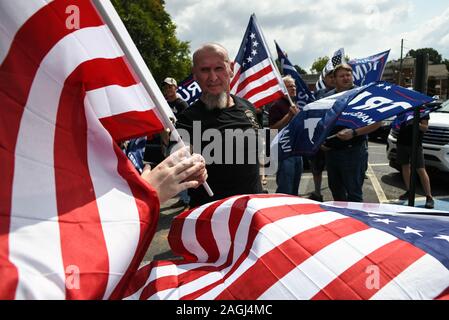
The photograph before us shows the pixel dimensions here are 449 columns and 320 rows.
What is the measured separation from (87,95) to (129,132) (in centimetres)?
27

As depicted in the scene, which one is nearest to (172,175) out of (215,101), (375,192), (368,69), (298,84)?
(215,101)

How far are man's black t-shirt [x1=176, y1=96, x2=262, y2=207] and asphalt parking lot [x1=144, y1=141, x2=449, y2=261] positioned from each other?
1.85 metres

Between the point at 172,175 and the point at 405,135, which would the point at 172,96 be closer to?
the point at 405,135

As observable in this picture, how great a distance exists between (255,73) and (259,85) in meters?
0.15

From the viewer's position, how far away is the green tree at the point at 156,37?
3481 cm

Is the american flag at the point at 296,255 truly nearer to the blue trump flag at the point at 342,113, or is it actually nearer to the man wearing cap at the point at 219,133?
the man wearing cap at the point at 219,133

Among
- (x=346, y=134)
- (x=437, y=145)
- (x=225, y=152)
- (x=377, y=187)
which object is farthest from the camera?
(x=377, y=187)

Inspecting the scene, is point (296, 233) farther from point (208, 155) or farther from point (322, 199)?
point (322, 199)

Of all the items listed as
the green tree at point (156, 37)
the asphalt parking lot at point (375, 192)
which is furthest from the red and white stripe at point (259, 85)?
the green tree at point (156, 37)

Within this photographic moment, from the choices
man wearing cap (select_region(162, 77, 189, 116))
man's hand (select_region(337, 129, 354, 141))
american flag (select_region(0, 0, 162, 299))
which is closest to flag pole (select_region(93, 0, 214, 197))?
american flag (select_region(0, 0, 162, 299))

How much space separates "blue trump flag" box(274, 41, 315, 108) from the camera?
613 cm

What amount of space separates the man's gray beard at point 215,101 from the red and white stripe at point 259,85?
1.67 m

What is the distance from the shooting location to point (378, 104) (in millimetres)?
3598

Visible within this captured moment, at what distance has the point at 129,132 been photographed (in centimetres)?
183
